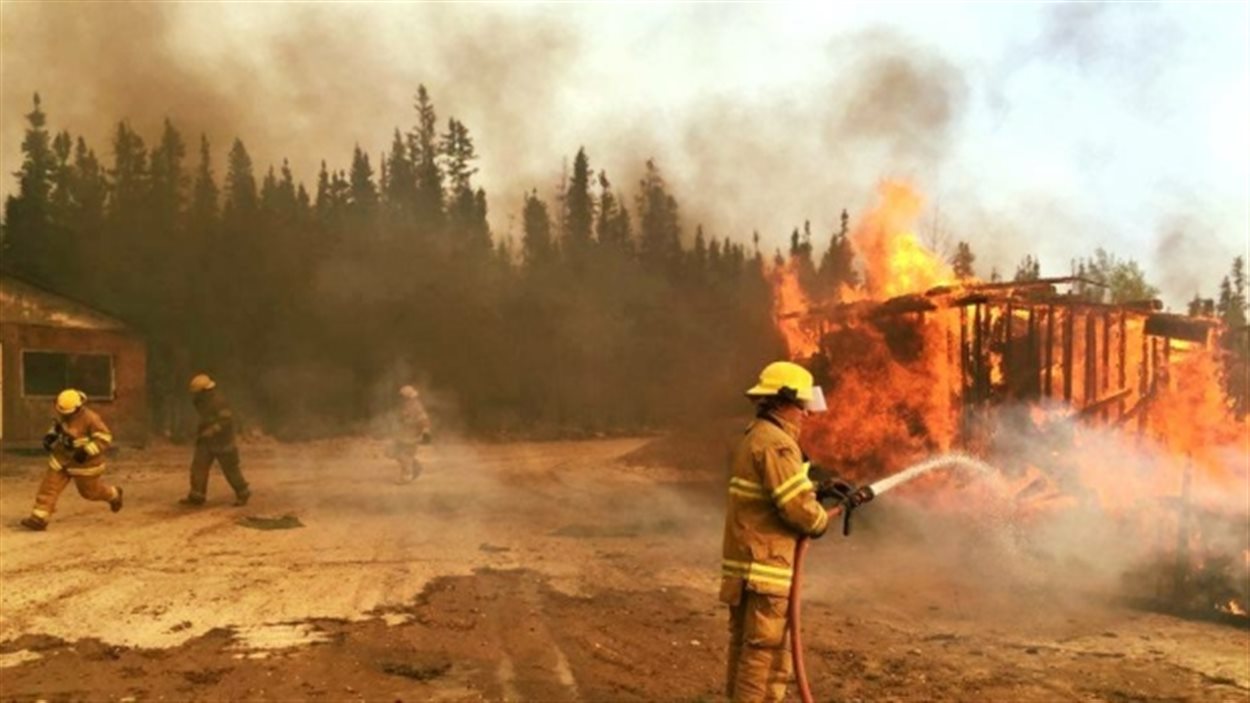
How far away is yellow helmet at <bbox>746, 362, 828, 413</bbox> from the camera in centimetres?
477

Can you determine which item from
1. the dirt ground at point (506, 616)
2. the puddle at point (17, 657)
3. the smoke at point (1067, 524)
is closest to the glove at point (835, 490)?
the dirt ground at point (506, 616)

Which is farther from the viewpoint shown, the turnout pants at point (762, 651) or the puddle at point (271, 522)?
the puddle at point (271, 522)

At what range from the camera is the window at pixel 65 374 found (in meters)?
20.2

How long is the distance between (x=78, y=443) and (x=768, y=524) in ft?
30.7

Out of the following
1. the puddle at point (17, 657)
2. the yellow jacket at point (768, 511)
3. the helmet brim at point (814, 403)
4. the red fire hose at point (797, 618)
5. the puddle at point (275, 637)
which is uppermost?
the helmet brim at point (814, 403)

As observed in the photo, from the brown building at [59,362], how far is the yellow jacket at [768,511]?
789 inches

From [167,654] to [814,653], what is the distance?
4.56 m

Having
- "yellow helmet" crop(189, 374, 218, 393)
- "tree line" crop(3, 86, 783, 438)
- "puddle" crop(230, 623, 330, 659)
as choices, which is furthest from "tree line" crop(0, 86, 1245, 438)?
"puddle" crop(230, 623, 330, 659)

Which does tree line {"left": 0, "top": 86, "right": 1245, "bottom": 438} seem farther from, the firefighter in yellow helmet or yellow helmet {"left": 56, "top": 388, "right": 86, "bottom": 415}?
the firefighter in yellow helmet

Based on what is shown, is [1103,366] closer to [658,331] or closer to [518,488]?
[518,488]

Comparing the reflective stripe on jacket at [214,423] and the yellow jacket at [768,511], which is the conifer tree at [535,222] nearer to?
the reflective stripe on jacket at [214,423]

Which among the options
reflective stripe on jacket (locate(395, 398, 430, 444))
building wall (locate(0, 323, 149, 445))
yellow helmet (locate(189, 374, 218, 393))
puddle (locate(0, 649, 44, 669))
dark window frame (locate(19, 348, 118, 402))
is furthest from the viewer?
dark window frame (locate(19, 348, 118, 402))

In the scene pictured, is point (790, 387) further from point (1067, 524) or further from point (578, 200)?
point (578, 200)

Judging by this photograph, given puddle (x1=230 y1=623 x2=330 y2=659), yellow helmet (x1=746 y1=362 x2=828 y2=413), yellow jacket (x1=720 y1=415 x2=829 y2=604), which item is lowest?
puddle (x1=230 y1=623 x2=330 y2=659)
